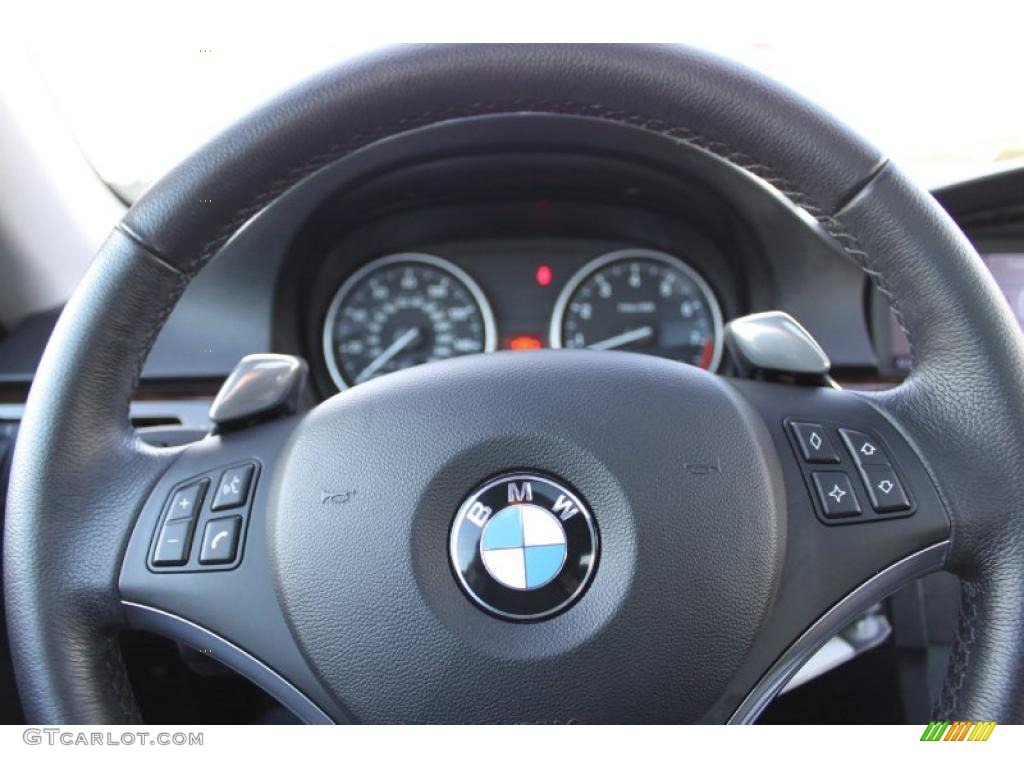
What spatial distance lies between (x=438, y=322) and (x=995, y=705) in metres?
1.45

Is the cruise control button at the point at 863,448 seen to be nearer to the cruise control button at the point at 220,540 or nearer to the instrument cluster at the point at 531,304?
the cruise control button at the point at 220,540

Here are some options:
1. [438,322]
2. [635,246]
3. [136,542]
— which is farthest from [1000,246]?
[136,542]

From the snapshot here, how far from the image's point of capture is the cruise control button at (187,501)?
786 mm

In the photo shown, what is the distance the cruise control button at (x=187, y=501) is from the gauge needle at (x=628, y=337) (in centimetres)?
131

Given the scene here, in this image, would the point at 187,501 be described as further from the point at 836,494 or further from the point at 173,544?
the point at 836,494

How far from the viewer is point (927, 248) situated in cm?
78

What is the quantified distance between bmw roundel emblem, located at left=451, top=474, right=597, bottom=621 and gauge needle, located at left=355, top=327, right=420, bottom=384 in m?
1.23

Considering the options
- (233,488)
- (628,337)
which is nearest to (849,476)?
(233,488)

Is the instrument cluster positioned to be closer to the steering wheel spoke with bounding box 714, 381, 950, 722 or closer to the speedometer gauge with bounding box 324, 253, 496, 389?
the speedometer gauge with bounding box 324, 253, 496, 389

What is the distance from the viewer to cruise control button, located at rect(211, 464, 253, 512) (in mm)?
782

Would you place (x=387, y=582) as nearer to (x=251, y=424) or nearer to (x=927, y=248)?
(x=251, y=424)

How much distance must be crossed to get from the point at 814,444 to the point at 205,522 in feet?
1.74
